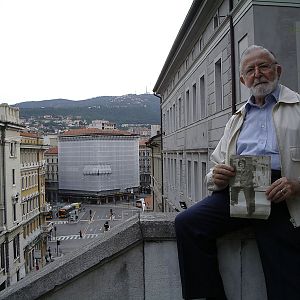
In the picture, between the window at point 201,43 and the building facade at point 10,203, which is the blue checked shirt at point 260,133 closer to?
the window at point 201,43

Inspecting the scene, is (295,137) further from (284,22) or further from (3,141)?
(3,141)

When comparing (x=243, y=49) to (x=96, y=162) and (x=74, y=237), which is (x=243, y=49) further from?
(x=96, y=162)

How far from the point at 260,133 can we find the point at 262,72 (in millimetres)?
392

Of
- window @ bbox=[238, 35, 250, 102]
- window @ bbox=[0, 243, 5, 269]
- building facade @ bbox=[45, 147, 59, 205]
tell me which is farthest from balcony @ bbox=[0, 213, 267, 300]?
building facade @ bbox=[45, 147, 59, 205]

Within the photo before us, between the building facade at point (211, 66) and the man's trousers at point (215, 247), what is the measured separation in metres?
9.17

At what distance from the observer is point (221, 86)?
587 inches

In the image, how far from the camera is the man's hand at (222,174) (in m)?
2.51

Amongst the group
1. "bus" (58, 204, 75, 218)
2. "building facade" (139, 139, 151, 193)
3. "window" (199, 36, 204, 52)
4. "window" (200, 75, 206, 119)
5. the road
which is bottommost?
the road

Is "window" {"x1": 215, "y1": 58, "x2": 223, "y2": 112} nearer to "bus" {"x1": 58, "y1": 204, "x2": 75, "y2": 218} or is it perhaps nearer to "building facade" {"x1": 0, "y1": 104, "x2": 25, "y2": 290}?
"building facade" {"x1": 0, "y1": 104, "x2": 25, "y2": 290}

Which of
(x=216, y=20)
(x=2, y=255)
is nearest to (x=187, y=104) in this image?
(x=216, y=20)

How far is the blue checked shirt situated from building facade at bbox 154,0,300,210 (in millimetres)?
8931

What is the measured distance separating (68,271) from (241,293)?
1.28m

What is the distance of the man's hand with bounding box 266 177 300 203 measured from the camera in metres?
2.38

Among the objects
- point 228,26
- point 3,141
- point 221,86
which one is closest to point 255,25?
point 228,26
